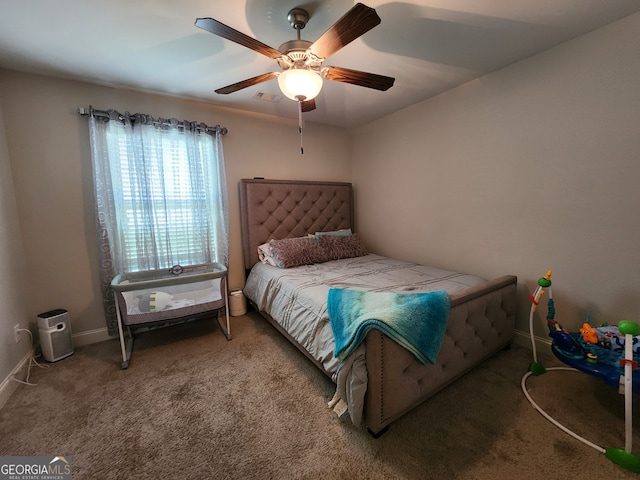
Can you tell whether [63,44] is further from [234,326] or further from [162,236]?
[234,326]

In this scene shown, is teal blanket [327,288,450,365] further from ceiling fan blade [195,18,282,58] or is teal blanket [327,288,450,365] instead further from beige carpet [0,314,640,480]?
ceiling fan blade [195,18,282,58]

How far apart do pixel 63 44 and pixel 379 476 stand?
129 inches

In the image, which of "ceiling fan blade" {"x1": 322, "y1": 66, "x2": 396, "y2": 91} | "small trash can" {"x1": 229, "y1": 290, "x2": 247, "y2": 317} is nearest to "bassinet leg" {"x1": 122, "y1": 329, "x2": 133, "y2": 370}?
"small trash can" {"x1": 229, "y1": 290, "x2": 247, "y2": 317}

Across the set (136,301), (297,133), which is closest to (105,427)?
(136,301)

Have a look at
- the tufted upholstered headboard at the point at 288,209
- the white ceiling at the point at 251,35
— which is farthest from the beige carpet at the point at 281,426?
the white ceiling at the point at 251,35

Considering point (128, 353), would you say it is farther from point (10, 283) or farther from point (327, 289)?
point (327, 289)

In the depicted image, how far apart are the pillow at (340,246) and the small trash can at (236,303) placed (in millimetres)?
1145

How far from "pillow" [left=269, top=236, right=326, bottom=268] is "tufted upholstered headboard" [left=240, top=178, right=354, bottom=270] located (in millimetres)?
308

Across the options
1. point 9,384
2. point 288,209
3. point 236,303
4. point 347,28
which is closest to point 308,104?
point 347,28

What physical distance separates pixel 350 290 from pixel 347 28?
1.52 meters

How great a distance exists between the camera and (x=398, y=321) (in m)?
1.40

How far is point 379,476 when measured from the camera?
4.01 feet

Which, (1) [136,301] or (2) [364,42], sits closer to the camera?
(2) [364,42]

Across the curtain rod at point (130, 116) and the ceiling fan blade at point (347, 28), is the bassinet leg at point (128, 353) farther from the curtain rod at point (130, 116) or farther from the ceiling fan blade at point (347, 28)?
the ceiling fan blade at point (347, 28)
